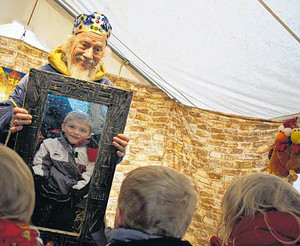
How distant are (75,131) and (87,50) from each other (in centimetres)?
49

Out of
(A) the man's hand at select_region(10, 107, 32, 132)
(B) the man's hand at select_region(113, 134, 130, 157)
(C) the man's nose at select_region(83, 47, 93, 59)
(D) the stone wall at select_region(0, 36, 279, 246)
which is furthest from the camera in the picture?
(D) the stone wall at select_region(0, 36, 279, 246)

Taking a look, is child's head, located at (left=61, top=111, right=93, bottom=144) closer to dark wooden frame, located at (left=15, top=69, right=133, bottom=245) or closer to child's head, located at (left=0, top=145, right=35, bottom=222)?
Answer: dark wooden frame, located at (left=15, top=69, right=133, bottom=245)

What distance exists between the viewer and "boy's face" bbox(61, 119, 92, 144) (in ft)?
6.29

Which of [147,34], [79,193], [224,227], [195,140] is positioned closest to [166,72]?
[147,34]

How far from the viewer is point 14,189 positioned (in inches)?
45.0

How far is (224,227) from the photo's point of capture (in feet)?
5.02

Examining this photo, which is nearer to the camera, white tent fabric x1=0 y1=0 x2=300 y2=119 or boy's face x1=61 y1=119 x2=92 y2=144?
boy's face x1=61 y1=119 x2=92 y2=144

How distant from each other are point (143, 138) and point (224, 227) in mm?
3068

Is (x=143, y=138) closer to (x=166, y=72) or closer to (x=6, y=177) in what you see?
(x=166, y=72)

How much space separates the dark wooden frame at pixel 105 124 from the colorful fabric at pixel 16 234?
676 mm

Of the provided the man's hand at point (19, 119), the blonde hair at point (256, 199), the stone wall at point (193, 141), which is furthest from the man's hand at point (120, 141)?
the stone wall at point (193, 141)

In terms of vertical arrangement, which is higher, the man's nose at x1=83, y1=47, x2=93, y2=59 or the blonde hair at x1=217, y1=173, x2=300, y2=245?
the man's nose at x1=83, y1=47, x2=93, y2=59

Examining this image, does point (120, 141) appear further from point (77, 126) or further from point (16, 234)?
point (16, 234)

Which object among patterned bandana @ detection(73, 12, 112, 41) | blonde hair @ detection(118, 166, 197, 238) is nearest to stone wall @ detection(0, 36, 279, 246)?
patterned bandana @ detection(73, 12, 112, 41)
